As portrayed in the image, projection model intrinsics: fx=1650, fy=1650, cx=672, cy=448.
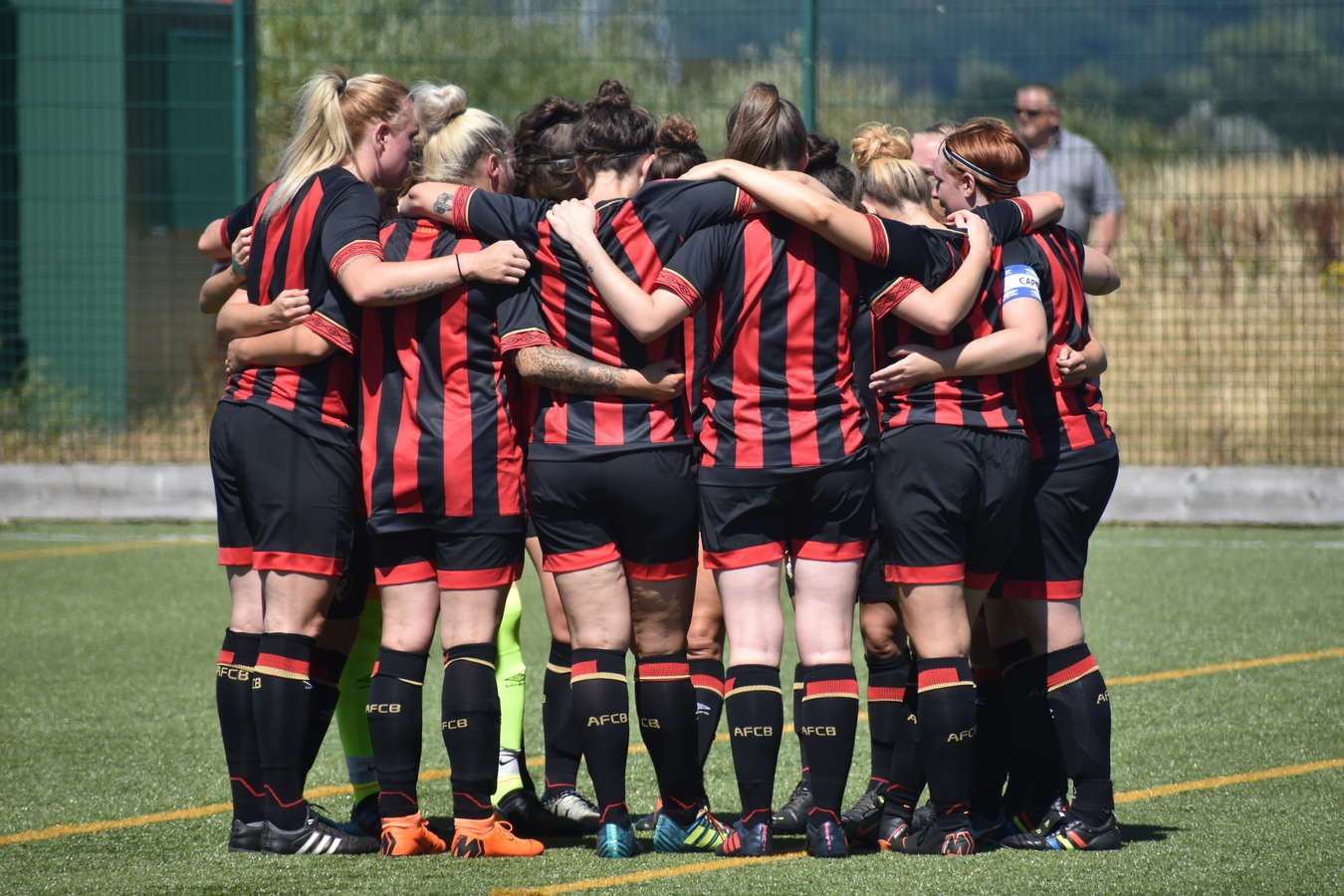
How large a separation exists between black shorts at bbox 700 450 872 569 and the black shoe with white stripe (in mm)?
1147

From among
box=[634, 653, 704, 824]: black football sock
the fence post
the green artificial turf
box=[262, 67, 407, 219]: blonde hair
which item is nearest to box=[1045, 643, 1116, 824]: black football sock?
the green artificial turf

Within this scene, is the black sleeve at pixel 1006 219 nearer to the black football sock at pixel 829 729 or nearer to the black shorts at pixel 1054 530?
the black shorts at pixel 1054 530

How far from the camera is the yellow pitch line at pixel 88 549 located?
9.72 m

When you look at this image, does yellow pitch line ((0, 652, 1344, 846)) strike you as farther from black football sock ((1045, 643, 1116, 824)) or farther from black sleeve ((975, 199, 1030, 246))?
black sleeve ((975, 199, 1030, 246))

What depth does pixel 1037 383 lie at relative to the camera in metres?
4.21

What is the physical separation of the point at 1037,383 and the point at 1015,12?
679 cm

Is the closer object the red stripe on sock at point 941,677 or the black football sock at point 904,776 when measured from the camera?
the red stripe on sock at point 941,677

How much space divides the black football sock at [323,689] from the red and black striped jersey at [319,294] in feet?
2.12

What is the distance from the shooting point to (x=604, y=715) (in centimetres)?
398

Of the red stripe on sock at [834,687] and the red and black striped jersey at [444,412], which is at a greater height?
the red and black striped jersey at [444,412]

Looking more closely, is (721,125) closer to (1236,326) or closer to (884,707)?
(1236,326)

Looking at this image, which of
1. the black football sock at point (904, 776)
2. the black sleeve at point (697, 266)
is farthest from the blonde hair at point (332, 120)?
the black football sock at point (904, 776)

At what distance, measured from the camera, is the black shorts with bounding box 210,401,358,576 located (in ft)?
13.2

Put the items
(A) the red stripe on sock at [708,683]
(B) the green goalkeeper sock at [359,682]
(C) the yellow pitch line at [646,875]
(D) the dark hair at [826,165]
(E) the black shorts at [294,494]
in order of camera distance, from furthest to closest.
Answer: (D) the dark hair at [826,165] < (A) the red stripe on sock at [708,683] < (B) the green goalkeeper sock at [359,682] < (E) the black shorts at [294,494] < (C) the yellow pitch line at [646,875]
